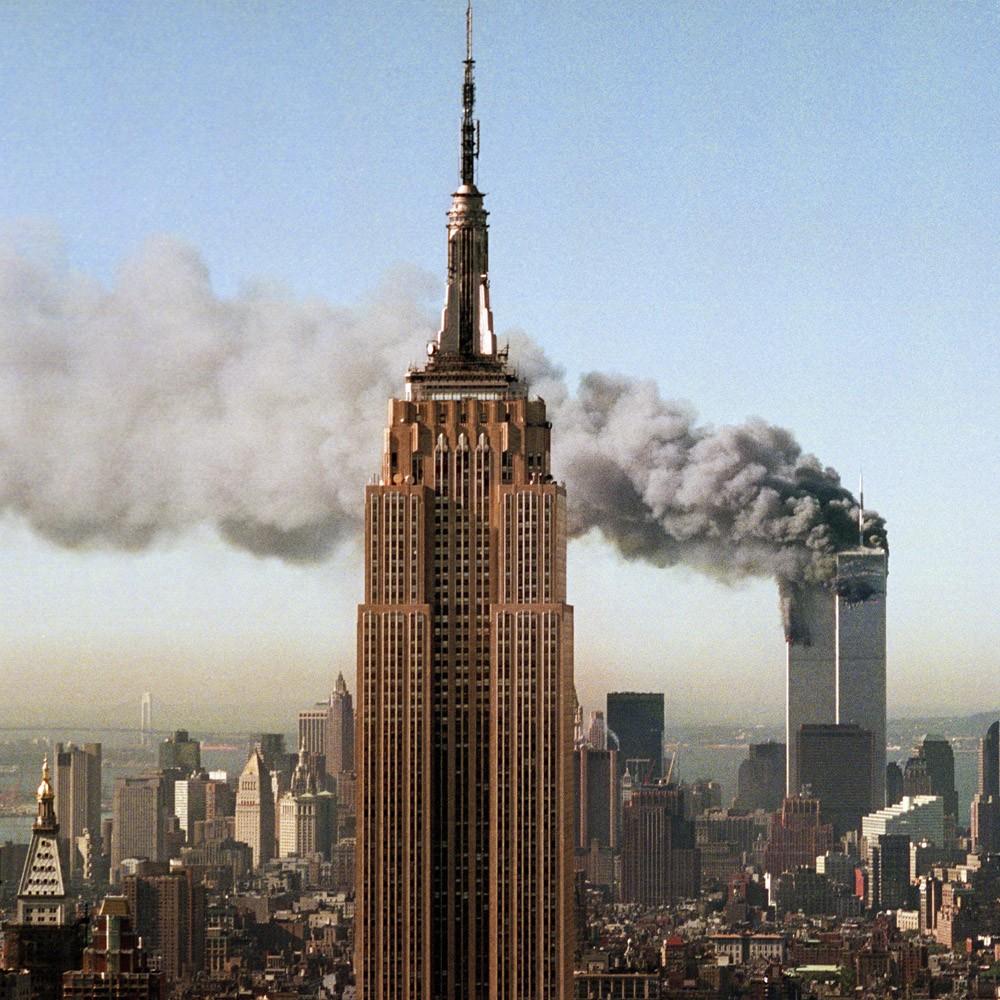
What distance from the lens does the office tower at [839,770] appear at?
53.4 metres

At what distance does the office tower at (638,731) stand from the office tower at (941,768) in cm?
461

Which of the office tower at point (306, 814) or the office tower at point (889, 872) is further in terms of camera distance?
the office tower at point (889, 872)

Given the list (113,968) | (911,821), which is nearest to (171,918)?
(113,968)

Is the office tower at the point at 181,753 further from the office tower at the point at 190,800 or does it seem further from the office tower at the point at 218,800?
the office tower at the point at 218,800

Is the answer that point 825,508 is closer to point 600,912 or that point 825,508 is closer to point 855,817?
point 600,912

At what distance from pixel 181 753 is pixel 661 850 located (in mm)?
14459

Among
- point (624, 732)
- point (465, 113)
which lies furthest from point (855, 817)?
point (465, 113)

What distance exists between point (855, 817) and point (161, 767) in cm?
2019

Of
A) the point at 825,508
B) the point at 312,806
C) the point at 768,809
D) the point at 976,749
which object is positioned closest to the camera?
the point at 825,508

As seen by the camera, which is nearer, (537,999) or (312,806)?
(537,999)

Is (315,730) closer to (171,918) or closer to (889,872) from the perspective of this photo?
(171,918)

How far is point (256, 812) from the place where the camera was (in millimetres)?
47188

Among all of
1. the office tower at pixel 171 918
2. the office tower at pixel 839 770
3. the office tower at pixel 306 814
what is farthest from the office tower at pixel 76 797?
the office tower at pixel 839 770

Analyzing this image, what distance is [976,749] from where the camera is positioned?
5059 cm
